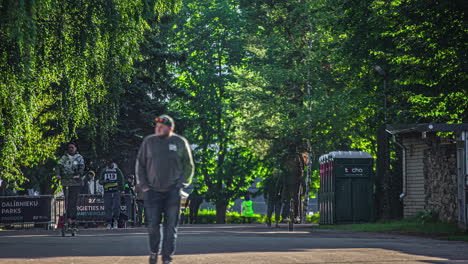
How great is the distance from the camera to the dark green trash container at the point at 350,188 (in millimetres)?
29375

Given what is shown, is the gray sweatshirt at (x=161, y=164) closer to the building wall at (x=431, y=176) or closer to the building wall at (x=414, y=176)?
the building wall at (x=431, y=176)

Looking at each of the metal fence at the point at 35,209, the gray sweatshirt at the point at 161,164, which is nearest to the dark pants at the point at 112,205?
the metal fence at the point at 35,209

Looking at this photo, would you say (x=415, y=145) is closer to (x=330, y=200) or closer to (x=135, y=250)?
(x=330, y=200)

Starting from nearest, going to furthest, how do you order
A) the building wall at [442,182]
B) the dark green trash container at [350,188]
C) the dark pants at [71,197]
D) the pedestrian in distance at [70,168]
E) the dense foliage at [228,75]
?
the dense foliage at [228,75] < the pedestrian in distance at [70,168] < the dark pants at [71,197] < the building wall at [442,182] < the dark green trash container at [350,188]

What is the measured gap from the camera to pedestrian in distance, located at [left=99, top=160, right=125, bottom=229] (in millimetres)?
24312

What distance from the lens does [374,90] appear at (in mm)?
32125

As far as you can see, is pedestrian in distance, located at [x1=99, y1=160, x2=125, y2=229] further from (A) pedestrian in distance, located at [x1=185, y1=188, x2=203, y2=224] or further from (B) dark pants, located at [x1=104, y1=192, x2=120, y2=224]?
(A) pedestrian in distance, located at [x1=185, y1=188, x2=203, y2=224]

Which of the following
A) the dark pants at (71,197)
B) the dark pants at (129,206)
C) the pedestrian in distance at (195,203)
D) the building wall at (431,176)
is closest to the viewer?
the dark pants at (71,197)

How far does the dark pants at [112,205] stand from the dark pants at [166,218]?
14.3 metres

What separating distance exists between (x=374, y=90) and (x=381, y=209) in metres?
4.11

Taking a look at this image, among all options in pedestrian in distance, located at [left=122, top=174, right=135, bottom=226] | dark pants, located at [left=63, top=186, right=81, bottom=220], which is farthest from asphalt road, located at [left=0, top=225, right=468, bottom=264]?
Answer: pedestrian in distance, located at [left=122, top=174, right=135, bottom=226]

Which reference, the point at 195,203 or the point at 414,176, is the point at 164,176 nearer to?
the point at 414,176

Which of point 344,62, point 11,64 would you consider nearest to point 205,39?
point 344,62

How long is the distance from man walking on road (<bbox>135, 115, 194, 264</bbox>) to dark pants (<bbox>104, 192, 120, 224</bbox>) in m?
14.4
